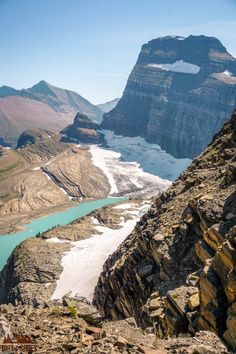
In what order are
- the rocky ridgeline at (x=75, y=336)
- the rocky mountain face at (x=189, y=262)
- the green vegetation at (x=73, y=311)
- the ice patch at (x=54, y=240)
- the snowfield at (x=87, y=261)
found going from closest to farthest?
the rocky ridgeline at (x=75, y=336) < the green vegetation at (x=73, y=311) < the rocky mountain face at (x=189, y=262) < the snowfield at (x=87, y=261) < the ice patch at (x=54, y=240)

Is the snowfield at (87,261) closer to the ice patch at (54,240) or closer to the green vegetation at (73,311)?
the ice patch at (54,240)

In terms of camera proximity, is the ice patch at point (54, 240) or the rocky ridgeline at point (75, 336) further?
the ice patch at point (54, 240)

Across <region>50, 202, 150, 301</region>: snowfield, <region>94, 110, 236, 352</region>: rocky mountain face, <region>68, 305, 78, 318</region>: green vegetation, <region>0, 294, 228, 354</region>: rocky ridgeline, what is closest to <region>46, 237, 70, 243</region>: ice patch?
<region>50, 202, 150, 301</region>: snowfield

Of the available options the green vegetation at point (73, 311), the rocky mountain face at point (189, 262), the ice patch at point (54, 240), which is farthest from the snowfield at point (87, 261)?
the green vegetation at point (73, 311)

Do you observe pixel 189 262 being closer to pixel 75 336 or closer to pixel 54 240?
pixel 75 336

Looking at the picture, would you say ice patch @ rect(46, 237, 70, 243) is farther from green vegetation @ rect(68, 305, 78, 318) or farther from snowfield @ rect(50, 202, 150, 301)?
green vegetation @ rect(68, 305, 78, 318)

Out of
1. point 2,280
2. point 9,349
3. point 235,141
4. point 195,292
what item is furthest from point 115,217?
point 9,349

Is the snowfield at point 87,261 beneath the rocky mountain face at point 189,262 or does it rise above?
beneath

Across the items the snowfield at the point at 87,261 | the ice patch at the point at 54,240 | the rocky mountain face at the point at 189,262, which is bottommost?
the snowfield at the point at 87,261

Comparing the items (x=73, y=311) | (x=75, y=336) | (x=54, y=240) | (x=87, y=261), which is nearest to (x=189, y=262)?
(x=73, y=311)
